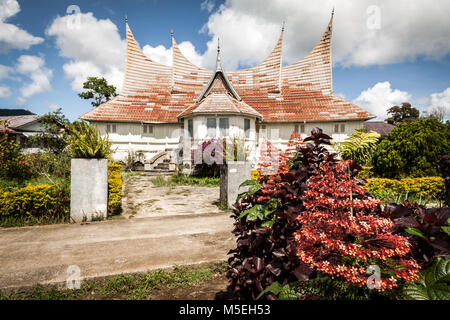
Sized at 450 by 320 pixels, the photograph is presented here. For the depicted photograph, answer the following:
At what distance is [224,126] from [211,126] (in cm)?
90

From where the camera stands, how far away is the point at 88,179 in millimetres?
5137

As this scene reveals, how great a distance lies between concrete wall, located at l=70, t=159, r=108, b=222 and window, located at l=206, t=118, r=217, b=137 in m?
10.9

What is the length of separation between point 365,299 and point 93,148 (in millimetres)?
5573

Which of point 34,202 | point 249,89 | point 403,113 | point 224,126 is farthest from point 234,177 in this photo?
point 403,113

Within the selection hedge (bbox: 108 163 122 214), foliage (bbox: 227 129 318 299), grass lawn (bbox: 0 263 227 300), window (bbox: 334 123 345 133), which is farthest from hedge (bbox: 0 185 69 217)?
window (bbox: 334 123 345 133)

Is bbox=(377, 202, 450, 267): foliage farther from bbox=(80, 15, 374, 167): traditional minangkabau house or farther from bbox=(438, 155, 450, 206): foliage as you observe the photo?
bbox=(80, 15, 374, 167): traditional minangkabau house

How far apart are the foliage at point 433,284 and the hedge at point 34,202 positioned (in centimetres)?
602

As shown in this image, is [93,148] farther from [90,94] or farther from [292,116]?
[90,94]

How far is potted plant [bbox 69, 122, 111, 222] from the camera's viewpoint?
5055 mm

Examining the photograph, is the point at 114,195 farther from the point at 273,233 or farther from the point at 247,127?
the point at 247,127

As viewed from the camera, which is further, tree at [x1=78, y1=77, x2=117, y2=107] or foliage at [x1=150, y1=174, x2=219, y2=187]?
tree at [x1=78, y1=77, x2=117, y2=107]

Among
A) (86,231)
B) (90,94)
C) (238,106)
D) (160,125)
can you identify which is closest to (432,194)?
(86,231)

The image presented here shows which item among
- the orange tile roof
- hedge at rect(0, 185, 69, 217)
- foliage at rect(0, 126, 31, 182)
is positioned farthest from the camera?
the orange tile roof
